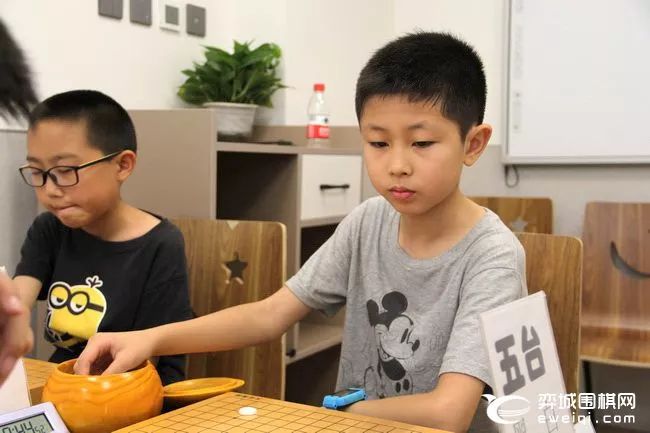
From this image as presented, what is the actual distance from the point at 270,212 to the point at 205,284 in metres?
0.68

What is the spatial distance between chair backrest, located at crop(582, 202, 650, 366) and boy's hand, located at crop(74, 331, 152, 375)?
1887mm

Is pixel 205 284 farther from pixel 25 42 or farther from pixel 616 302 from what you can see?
pixel 616 302

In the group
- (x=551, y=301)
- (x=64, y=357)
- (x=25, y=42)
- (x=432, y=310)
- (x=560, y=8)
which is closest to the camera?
(x=432, y=310)

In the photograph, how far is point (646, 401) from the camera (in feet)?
8.82

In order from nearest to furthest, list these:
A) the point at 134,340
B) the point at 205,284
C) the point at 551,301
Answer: the point at 134,340
the point at 551,301
the point at 205,284

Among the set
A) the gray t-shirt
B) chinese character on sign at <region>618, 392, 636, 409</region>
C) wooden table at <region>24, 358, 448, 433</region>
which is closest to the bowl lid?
wooden table at <region>24, 358, 448, 433</region>

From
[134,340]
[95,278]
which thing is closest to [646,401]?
[95,278]

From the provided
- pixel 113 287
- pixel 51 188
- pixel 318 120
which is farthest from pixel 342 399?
pixel 318 120

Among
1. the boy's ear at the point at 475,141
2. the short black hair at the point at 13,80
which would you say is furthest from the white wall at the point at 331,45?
the boy's ear at the point at 475,141

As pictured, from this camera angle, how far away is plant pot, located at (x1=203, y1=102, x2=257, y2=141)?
2.29m

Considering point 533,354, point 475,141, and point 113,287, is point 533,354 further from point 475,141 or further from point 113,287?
point 113,287

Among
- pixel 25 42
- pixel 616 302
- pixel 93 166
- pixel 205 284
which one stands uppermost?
pixel 25 42

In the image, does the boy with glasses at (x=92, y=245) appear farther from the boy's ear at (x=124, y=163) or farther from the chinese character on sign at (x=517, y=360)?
the chinese character on sign at (x=517, y=360)

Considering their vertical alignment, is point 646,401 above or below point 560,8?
below
